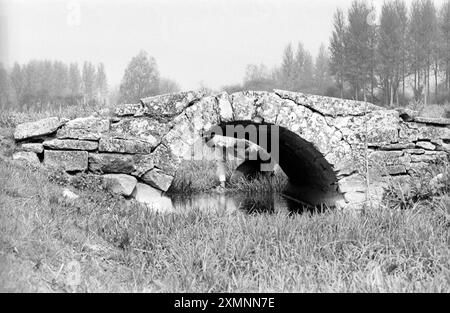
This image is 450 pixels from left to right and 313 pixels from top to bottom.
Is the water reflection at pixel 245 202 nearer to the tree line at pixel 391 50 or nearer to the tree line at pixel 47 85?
the tree line at pixel 47 85

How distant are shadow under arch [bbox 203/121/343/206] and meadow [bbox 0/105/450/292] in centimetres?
239

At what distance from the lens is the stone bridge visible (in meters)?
7.42

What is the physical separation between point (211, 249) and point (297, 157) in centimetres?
565

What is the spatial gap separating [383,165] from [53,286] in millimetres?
6222

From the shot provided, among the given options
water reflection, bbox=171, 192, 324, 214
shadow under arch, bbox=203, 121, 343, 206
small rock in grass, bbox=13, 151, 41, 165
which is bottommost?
water reflection, bbox=171, 192, 324, 214

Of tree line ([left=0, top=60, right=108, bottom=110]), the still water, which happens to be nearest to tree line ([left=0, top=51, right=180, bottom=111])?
tree line ([left=0, top=60, right=108, bottom=110])

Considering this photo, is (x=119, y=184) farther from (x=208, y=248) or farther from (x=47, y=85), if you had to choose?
(x=47, y=85)

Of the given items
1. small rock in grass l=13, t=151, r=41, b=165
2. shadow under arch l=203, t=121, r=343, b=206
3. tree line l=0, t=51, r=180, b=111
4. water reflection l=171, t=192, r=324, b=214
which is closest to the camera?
small rock in grass l=13, t=151, r=41, b=165

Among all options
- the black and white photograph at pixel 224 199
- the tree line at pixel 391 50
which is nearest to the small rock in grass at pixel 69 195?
the black and white photograph at pixel 224 199

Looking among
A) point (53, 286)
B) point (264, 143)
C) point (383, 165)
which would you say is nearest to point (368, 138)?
point (383, 165)

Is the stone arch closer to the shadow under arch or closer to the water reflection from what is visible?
the shadow under arch

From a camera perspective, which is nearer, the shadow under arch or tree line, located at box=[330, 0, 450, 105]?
the shadow under arch

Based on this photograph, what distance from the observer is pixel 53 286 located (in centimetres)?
376

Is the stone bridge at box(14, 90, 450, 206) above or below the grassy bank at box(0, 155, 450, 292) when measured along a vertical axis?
above
